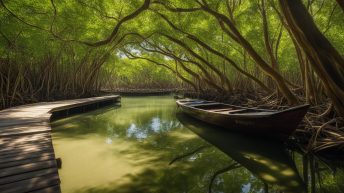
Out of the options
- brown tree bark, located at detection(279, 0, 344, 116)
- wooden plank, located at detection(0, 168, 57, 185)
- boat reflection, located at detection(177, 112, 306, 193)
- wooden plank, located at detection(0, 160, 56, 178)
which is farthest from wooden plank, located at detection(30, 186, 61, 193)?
brown tree bark, located at detection(279, 0, 344, 116)

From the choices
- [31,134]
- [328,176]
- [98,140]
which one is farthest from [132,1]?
[328,176]

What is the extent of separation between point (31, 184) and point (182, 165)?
3.45m

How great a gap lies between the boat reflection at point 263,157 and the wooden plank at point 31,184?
12.3ft

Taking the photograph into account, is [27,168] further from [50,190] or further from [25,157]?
[50,190]

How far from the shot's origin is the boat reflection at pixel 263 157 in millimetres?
4809

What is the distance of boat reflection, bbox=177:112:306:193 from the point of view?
4809mm

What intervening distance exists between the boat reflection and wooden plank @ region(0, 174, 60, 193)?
3.75m

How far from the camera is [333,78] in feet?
17.5

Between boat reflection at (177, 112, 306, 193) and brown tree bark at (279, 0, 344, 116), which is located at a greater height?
brown tree bark at (279, 0, 344, 116)

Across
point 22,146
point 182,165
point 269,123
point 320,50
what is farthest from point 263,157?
point 22,146

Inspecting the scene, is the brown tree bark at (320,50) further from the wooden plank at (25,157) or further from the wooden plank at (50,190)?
the wooden plank at (25,157)

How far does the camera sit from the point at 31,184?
295 centimetres

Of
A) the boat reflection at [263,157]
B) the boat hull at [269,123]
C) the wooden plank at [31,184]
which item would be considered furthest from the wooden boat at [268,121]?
the wooden plank at [31,184]

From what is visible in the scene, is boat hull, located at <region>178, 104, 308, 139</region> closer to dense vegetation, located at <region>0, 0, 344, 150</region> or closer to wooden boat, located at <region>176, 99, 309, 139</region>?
wooden boat, located at <region>176, 99, 309, 139</region>
